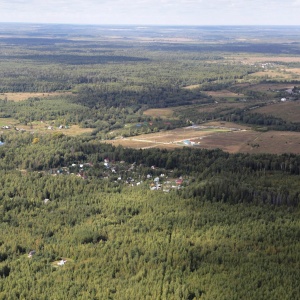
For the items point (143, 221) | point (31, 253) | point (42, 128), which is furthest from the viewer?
point (42, 128)

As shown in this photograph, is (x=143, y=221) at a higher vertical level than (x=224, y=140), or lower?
higher

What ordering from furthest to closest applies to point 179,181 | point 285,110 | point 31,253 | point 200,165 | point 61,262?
1. point 285,110
2. point 200,165
3. point 179,181
4. point 31,253
5. point 61,262

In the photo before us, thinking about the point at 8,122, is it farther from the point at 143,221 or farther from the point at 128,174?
the point at 143,221

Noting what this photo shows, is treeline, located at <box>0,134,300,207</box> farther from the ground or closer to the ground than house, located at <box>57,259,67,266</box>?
farther from the ground

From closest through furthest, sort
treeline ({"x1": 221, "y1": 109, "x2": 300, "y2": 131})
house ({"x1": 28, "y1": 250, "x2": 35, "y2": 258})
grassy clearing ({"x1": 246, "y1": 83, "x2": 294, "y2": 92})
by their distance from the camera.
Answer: house ({"x1": 28, "y1": 250, "x2": 35, "y2": 258}) < treeline ({"x1": 221, "y1": 109, "x2": 300, "y2": 131}) < grassy clearing ({"x1": 246, "y1": 83, "x2": 294, "y2": 92})

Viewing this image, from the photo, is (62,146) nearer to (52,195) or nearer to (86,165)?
(86,165)

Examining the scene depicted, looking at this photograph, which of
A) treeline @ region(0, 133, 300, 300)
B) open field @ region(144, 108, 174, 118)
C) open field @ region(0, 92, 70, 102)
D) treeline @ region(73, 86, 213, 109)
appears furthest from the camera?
open field @ region(0, 92, 70, 102)

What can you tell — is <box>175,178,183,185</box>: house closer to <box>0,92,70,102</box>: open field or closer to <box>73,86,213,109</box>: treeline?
<box>73,86,213,109</box>: treeline

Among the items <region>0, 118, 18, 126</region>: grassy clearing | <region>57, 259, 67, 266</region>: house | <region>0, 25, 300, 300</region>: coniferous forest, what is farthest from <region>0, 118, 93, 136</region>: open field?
<region>57, 259, 67, 266</region>: house

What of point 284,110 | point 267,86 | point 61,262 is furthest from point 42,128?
point 267,86
